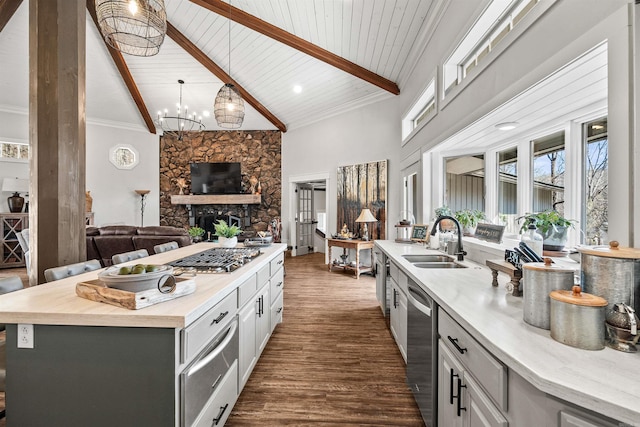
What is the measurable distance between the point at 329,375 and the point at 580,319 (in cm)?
174

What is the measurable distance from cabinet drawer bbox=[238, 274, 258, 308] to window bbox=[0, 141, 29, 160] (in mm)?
7638

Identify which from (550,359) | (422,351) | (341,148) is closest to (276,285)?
(422,351)

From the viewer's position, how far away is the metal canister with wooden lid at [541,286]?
961mm

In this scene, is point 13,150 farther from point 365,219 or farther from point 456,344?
point 456,344

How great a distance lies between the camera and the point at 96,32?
5367 mm

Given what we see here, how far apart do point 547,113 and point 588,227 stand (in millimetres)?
777

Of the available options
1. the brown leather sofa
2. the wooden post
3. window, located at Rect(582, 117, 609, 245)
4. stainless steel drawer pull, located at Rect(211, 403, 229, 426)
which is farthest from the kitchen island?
the brown leather sofa

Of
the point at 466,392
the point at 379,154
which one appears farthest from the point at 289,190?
the point at 466,392

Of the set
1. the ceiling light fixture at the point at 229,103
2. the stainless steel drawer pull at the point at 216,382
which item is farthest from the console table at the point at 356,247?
the stainless steel drawer pull at the point at 216,382

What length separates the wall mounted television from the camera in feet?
25.6

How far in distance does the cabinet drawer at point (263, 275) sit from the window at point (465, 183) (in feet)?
7.32

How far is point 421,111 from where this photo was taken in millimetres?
4168

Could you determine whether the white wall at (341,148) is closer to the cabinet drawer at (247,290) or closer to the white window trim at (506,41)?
the white window trim at (506,41)

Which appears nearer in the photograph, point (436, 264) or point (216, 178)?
point (436, 264)
